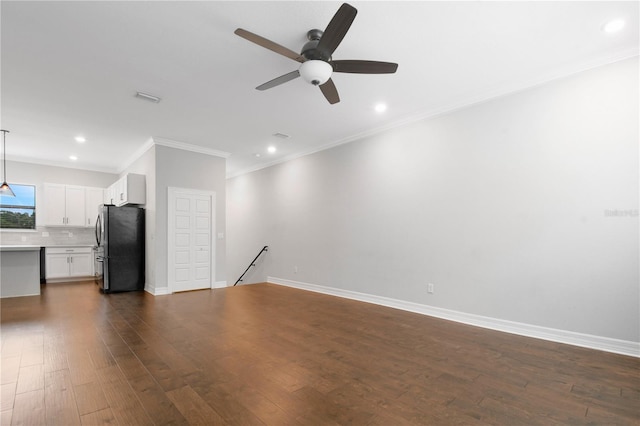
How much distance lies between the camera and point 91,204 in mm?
7777

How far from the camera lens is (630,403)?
2.10m

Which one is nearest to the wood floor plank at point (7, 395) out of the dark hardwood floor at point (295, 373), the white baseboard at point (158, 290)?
the dark hardwood floor at point (295, 373)

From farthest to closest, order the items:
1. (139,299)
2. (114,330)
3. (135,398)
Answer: (139,299)
(114,330)
(135,398)

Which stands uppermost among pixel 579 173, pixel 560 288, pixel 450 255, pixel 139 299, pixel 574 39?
pixel 574 39

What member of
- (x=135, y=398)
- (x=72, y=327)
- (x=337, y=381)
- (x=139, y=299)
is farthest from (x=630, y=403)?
(x=139, y=299)

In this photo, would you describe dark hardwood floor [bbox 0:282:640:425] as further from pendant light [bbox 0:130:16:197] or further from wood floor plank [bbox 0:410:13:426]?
pendant light [bbox 0:130:16:197]

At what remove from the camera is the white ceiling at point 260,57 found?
8.14 feet

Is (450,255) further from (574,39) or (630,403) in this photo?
(574,39)

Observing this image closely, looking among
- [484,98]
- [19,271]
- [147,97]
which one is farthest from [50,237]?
[484,98]

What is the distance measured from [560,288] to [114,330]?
17.3ft

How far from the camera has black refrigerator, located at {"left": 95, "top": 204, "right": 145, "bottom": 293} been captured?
5.92 m

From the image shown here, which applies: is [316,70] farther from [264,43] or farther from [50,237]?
[50,237]

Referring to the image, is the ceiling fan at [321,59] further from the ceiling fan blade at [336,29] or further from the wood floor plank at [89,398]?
the wood floor plank at [89,398]

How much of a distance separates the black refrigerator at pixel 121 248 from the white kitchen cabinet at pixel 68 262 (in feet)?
5.72
